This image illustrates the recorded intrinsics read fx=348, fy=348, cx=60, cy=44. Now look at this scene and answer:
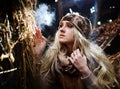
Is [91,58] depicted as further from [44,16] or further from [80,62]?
[44,16]

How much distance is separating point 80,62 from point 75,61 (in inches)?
3.1

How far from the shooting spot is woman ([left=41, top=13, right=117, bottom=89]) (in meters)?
5.33

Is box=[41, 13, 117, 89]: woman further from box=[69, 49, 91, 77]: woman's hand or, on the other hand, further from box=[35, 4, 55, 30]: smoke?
box=[35, 4, 55, 30]: smoke

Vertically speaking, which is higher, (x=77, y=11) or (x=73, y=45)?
(x=77, y=11)

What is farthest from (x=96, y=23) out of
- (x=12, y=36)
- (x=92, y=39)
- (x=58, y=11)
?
(x=12, y=36)

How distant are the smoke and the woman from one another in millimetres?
199

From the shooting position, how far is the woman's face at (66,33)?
5.51 m

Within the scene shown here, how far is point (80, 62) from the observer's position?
5402 millimetres

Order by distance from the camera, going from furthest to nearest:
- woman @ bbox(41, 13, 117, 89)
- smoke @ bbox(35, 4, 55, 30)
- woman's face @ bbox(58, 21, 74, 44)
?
smoke @ bbox(35, 4, 55, 30) → woman's face @ bbox(58, 21, 74, 44) → woman @ bbox(41, 13, 117, 89)

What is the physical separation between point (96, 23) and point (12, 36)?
1.39m

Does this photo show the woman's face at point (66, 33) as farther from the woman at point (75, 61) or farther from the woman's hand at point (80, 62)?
the woman's hand at point (80, 62)

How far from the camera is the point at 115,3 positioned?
5602mm

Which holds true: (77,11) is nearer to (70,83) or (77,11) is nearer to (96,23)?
(96,23)

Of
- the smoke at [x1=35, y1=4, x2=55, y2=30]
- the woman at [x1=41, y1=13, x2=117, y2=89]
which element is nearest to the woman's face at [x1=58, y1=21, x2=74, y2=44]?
the woman at [x1=41, y1=13, x2=117, y2=89]
